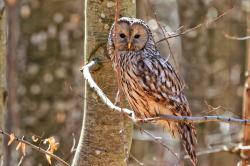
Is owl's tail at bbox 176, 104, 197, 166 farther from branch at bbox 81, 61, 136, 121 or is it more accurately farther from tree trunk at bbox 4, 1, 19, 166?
tree trunk at bbox 4, 1, 19, 166

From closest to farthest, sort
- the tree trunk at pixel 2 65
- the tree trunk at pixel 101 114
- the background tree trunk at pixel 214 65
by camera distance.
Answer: the tree trunk at pixel 101 114
the tree trunk at pixel 2 65
the background tree trunk at pixel 214 65

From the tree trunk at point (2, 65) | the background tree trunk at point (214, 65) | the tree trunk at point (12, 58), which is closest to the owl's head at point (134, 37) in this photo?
the tree trunk at point (2, 65)

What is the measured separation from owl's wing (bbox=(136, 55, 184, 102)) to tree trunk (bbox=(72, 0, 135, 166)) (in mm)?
559

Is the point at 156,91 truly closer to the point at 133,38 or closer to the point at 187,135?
the point at 187,135

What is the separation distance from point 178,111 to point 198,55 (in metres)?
4.97

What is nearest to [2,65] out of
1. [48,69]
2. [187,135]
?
[187,135]

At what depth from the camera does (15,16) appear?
10.8 meters

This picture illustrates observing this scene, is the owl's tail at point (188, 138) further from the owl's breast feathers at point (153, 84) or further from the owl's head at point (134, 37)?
the owl's head at point (134, 37)

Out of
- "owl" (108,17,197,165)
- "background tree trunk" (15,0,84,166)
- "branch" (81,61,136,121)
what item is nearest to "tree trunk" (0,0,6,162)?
"branch" (81,61,136,121)

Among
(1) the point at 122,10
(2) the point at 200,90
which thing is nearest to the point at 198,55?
(2) the point at 200,90

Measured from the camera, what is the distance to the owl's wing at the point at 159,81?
641 centimetres

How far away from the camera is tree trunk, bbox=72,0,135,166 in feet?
18.9

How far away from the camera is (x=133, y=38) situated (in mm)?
6750

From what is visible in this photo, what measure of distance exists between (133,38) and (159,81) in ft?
1.64
